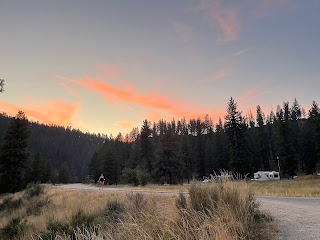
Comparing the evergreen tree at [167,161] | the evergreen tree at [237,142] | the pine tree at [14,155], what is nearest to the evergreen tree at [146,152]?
the evergreen tree at [167,161]

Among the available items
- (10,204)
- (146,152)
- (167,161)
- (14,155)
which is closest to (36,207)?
(10,204)

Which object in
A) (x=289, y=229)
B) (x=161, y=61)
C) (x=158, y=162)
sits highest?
(x=161, y=61)

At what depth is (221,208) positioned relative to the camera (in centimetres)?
693

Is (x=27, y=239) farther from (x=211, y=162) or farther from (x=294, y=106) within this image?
(x=294, y=106)

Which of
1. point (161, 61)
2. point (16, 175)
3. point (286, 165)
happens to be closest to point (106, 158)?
point (16, 175)

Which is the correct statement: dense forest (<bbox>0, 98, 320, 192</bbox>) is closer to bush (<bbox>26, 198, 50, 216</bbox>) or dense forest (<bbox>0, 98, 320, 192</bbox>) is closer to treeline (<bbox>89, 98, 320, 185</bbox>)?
treeline (<bbox>89, 98, 320, 185</bbox>)

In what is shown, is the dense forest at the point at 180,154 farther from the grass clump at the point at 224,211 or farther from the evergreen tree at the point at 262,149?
the grass clump at the point at 224,211

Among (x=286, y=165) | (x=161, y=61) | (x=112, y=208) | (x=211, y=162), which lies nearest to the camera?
(x=112, y=208)

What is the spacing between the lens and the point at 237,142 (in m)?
64.4

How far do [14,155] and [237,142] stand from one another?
43.3 m

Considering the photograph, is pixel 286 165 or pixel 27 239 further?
pixel 286 165

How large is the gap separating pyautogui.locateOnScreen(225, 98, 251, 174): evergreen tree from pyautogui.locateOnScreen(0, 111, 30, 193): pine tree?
40824 millimetres

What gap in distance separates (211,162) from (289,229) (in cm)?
9450

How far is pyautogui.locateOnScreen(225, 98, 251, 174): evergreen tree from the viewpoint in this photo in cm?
6344
